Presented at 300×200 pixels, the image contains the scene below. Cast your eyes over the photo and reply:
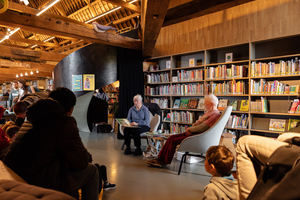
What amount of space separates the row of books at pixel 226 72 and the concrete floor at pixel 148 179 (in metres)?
2.28

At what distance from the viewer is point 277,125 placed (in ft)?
15.6

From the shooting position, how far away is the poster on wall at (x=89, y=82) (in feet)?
24.6

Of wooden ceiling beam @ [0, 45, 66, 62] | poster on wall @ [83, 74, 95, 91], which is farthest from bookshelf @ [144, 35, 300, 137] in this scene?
wooden ceiling beam @ [0, 45, 66, 62]

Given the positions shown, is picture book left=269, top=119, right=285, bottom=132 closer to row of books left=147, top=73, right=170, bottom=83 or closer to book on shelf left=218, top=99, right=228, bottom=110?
book on shelf left=218, top=99, right=228, bottom=110

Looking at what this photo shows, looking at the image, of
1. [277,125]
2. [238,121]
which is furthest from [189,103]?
[277,125]

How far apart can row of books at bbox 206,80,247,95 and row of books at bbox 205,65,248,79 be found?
0.51 feet

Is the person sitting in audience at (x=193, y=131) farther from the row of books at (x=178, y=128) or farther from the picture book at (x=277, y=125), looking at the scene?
the row of books at (x=178, y=128)

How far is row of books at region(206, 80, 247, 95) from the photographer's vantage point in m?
5.21

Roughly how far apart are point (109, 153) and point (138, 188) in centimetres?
206

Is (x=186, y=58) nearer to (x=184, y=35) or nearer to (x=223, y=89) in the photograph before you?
(x=184, y=35)

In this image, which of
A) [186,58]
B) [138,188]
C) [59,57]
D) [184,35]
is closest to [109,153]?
[138,188]

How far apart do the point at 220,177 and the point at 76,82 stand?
673 centimetres

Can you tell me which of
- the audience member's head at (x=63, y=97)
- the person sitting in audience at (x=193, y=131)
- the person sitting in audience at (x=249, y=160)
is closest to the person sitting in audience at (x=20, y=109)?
the audience member's head at (x=63, y=97)

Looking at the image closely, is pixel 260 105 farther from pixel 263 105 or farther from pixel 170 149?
pixel 170 149
